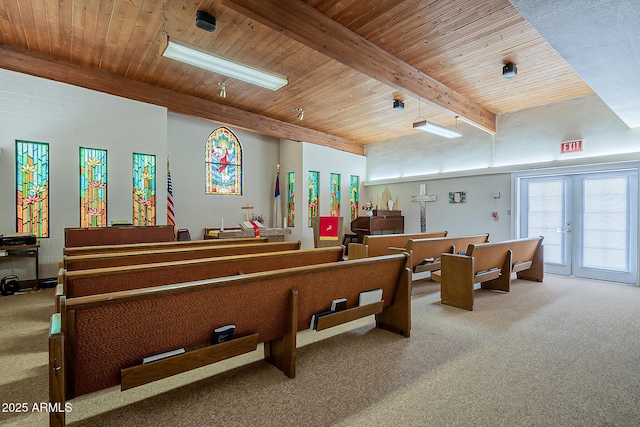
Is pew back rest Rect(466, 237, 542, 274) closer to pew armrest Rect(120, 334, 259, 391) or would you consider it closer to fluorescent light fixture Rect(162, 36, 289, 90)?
pew armrest Rect(120, 334, 259, 391)

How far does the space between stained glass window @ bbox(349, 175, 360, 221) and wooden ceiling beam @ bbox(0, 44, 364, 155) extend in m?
1.89

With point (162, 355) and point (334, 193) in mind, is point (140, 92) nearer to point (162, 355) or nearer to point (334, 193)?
point (334, 193)

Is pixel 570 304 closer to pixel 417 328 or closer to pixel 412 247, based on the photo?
pixel 412 247

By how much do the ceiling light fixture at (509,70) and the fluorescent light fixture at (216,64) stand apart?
3.11m

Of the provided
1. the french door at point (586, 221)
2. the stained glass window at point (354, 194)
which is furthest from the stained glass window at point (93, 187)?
the french door at point (586, 221)

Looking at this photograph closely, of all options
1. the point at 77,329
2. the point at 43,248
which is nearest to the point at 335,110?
the point at 43,248

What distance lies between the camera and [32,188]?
4.45 metres

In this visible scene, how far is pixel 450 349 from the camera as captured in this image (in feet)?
7.89

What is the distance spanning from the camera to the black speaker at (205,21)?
332 cm

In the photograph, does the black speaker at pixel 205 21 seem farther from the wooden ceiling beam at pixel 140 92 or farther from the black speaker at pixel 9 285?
the black speaker at pixel 9 285

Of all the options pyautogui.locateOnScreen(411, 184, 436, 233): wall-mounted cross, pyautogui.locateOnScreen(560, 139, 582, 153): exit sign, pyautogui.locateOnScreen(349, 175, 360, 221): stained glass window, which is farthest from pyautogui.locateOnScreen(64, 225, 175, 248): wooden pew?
pyautogui.locateOnScreen(560, 139, 582, 153): exit sign

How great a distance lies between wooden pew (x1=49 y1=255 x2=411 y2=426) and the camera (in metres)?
1.33

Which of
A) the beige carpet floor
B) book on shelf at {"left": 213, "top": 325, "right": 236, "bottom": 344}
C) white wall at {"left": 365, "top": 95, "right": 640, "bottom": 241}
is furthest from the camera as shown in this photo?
white wall at {"left": 365, "top": 95, "right": 640, "bottom": 241}

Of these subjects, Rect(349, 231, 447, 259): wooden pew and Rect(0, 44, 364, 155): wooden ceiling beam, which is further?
Rect(349, 231, 447, 259): wooden pew
